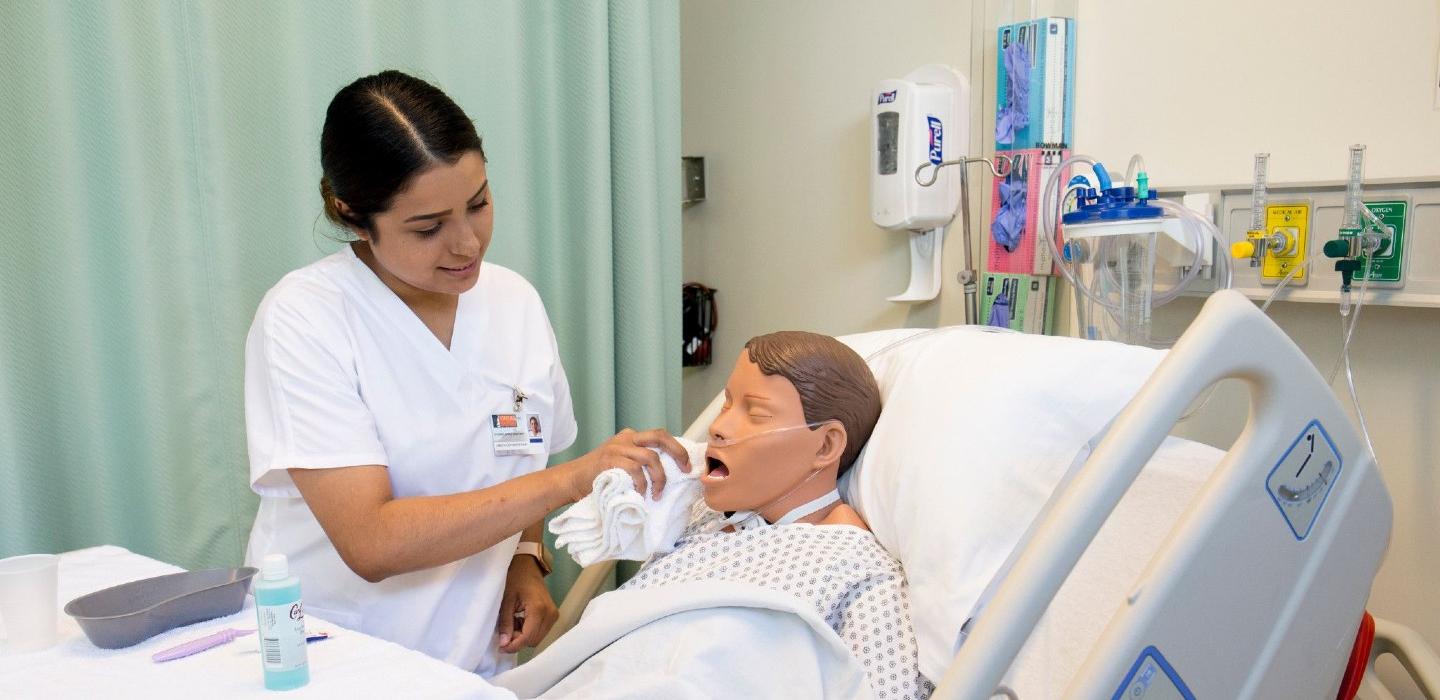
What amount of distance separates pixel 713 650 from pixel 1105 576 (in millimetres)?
530

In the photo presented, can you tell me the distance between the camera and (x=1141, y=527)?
1.33 metres

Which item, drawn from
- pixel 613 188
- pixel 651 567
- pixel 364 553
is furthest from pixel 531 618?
pixel 613 188

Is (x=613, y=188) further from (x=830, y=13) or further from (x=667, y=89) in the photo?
(x=830, y=13)

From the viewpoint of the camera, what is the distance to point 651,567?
147 centimetres

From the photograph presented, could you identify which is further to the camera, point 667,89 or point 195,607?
point 667,89

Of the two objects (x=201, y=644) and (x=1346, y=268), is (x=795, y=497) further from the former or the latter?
(x=1346, y=268)

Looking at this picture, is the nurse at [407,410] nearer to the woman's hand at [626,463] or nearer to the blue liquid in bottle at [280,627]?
the woman's hand at [626,463]

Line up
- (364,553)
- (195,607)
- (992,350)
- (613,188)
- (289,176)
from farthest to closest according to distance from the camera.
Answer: (613,188) < (289,176) < (992,350) < (364,553) < (195,607)

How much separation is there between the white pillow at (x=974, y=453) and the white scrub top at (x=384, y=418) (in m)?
0.59

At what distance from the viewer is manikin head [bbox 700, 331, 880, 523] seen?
4.83ft

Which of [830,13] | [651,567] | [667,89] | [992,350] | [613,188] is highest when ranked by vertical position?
[830,13]

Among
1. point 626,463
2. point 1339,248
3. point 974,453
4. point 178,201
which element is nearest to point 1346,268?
point 1339,248

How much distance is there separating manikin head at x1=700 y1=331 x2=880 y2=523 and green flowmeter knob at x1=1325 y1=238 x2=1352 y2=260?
76 centimetres

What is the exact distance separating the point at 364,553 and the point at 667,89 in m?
1.51
